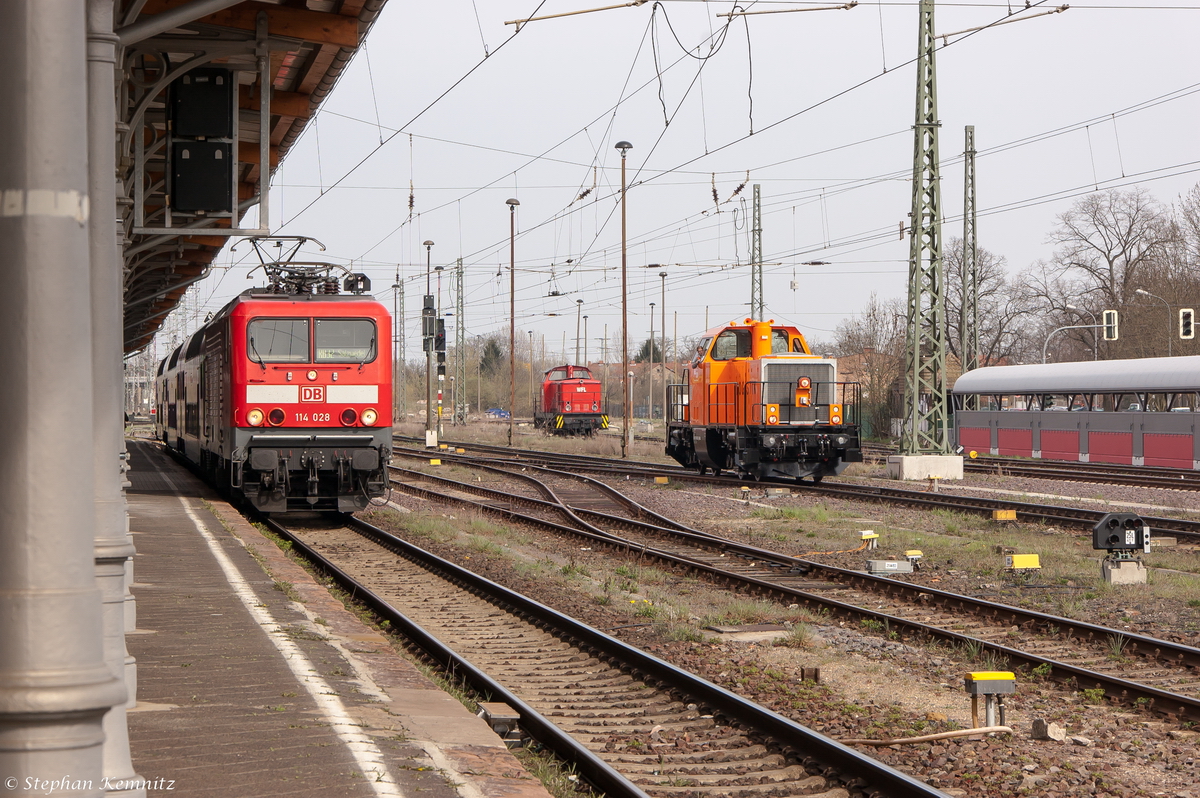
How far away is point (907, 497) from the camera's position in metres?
22.0

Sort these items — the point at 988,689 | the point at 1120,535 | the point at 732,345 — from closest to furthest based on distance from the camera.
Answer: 1. the point at 988,689
2. the point at 1120,535
3. the point at 732,345

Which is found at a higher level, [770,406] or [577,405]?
[577,405]

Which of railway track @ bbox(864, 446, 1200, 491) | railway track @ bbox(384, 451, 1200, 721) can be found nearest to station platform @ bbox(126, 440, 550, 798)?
railway track @ bbox(384, 451, 1200, 721)

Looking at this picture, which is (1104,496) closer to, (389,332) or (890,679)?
(389,332)

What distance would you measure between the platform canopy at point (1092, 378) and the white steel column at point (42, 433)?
3065 cm

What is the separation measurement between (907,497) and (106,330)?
18192 millimetres

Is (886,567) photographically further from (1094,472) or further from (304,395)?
(1094,472)

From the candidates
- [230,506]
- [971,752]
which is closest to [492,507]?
[230,506]

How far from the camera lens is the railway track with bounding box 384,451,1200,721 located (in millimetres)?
8359

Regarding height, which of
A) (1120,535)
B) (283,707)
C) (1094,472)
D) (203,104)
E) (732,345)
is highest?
(203,104)

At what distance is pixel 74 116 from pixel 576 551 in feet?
45.9

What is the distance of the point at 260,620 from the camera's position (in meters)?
9.28

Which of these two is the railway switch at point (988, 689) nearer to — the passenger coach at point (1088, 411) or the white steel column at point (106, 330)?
the white steel column at point (106, 330)

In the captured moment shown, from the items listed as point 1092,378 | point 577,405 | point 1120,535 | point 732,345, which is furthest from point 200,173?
point 577,405
